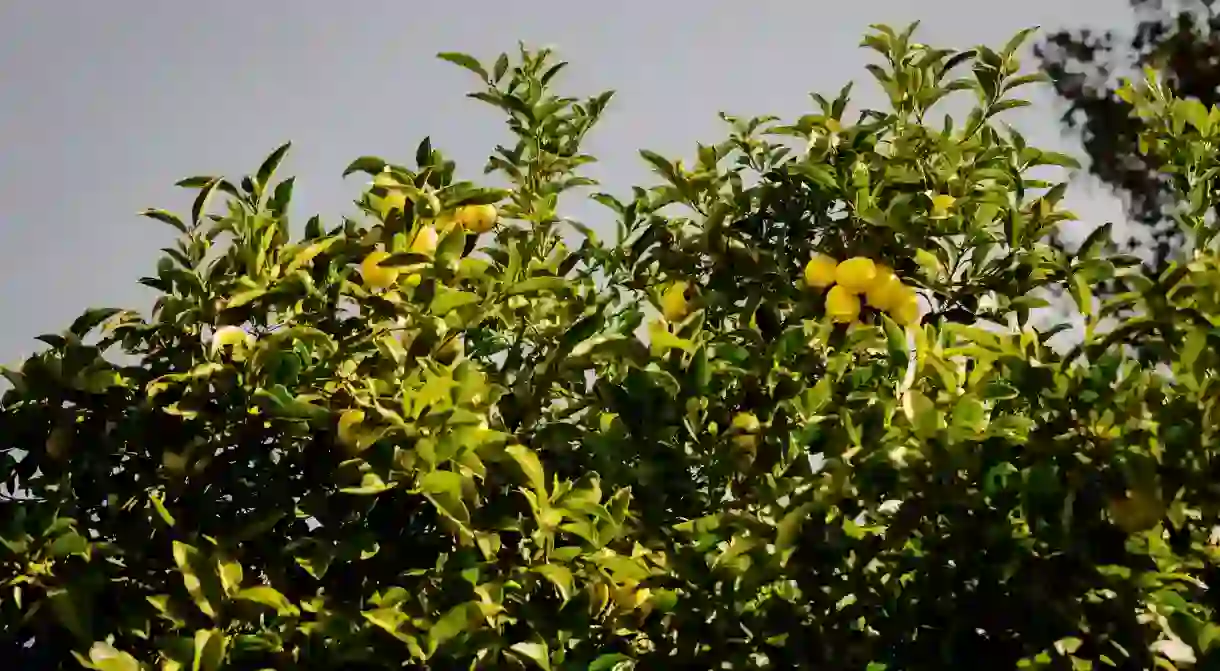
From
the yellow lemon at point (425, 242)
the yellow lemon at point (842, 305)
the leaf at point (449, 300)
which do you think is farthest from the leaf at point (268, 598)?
the yellow lemon at point (842, 305)

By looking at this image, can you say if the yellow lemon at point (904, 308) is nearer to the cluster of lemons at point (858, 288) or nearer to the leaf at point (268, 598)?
the cluster of lemons at point (858, 288)

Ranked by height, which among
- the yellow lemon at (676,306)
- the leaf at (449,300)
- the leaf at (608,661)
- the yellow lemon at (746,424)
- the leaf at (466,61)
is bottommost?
the leaf at (608,661)

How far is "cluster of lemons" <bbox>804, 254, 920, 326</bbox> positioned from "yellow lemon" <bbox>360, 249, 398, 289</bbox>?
2.13ft

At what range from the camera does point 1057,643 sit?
1.56m

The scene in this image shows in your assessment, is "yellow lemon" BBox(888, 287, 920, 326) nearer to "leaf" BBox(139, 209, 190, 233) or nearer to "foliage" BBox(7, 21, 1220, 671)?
"foliage" BBox(7, 21, 1220, 671)

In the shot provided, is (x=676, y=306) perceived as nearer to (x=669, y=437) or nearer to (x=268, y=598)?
(x=669, y=437)

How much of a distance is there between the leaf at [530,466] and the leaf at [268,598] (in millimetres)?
356

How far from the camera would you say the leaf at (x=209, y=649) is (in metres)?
1.72

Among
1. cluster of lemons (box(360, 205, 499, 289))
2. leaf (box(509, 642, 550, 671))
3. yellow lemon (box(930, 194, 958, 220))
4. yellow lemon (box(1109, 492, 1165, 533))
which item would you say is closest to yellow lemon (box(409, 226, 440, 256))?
cluster of lemons (box(360, 205, 499, 289))

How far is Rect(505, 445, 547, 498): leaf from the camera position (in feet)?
5.87

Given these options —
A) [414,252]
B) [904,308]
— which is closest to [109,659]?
[414,252]

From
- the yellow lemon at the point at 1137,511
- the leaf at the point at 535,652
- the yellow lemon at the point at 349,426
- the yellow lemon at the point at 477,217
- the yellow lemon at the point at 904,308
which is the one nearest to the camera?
the yellow lemon at the point at 1137,511

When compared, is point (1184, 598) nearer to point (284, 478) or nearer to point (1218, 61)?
point (284, 478)

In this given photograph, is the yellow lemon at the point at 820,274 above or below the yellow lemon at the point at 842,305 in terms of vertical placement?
above
